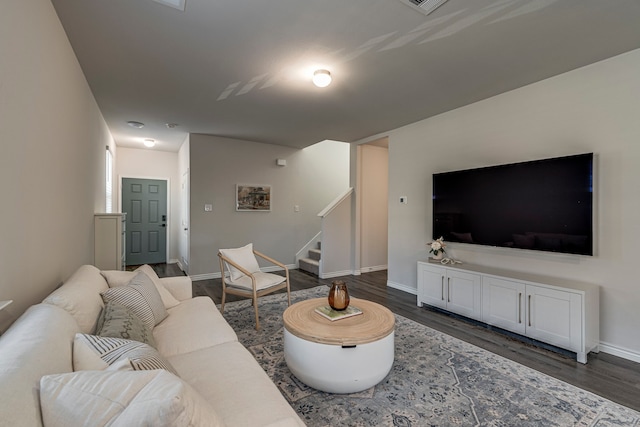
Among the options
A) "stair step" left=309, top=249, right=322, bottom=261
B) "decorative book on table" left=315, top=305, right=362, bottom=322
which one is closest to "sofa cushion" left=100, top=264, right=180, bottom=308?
"decorative book on table" left=315, top=305, right=362, bottom=322

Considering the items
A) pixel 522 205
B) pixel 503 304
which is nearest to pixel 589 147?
pixel 522 205

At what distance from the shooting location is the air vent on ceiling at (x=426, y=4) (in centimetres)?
191

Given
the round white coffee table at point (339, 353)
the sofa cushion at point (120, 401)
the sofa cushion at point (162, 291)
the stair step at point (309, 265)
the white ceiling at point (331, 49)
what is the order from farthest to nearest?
the stair step at point (309, 265) → the sofa cushion at point (162, 291) → the white ceiling at point (331, 49) → the round white coffee table at point (339, 353) → the sofa cushion at point (120, 401)

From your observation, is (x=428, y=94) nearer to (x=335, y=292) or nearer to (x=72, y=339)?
(x=335, y=292)

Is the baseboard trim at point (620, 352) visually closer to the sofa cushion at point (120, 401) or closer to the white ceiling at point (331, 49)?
the white ceiling at point (331, 49)

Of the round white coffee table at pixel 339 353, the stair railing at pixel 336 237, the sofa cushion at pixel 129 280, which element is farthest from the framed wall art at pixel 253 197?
the round white coffee table at pixel 339 353

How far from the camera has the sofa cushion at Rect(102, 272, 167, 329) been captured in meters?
1.80

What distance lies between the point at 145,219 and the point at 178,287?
4.75m

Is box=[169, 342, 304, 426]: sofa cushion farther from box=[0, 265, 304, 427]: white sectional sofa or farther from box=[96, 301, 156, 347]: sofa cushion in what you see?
box=[96, 301, 156, 347]: sofa cushion

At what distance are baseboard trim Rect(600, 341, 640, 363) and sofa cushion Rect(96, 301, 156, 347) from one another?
11.7 feet

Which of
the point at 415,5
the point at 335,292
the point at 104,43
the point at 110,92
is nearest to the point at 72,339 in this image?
the point at 335,292

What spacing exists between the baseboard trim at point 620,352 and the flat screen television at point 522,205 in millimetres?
833

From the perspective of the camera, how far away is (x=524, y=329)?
2.74 metres

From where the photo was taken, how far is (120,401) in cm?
78
